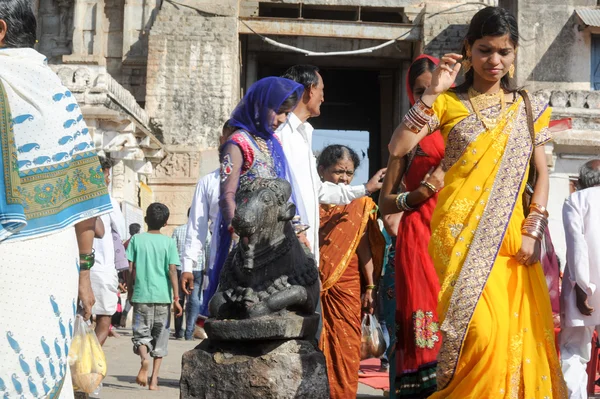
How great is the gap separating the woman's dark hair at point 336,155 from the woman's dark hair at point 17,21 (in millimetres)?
3454

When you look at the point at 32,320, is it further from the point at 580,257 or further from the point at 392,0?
the point at 392,0

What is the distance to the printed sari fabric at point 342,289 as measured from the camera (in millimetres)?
6492

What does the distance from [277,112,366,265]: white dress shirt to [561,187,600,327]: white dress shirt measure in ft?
5.85

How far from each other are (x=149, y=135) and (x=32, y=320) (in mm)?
14868

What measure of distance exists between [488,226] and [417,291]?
1112 mm

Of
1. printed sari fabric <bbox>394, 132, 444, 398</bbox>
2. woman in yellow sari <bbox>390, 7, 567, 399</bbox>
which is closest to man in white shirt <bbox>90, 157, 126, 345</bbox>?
printed sari fabric <bbox>394, 132, 444, 398</bbox>

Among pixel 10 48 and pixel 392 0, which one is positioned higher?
pixel 392 0

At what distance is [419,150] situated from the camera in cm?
527

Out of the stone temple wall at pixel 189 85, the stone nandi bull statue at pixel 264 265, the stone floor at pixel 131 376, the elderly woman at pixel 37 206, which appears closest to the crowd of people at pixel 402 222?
the elderly woman at pixel 37 206

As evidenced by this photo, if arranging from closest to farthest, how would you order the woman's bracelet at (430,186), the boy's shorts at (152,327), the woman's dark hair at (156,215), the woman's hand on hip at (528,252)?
the woman's hand on hip at (528,252) → the woman's bracelet at (430,186) → the boy's shorts at (152,327) → the woman's dark hair at (156,215)

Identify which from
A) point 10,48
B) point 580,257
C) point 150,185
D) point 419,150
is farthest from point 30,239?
point 150,185

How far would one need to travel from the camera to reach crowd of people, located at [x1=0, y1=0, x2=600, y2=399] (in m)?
3.28

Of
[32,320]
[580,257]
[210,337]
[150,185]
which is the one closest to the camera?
[32,320]

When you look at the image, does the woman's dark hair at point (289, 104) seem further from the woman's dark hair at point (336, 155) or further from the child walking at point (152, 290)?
the child walking at point (152, 290)
